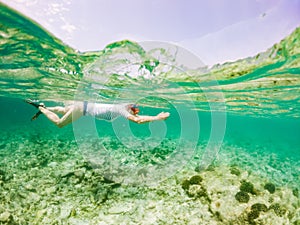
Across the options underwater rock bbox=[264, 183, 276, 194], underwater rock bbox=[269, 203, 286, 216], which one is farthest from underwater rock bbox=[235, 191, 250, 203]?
underwater rock bbox=[264, 183, 276, 194]

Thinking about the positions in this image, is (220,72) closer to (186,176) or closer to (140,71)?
(140,71)

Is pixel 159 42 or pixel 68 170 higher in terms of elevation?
pixel 159 42

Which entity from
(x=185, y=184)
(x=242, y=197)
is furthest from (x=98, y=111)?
(x=242, y=197)

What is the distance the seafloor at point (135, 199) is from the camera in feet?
28.2

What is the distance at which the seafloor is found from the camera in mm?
8594

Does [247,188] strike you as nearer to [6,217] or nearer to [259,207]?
[259,207]

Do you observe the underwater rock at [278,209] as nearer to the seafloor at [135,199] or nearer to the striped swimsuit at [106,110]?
the seafloor at [135,199]

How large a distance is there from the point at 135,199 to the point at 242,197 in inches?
186

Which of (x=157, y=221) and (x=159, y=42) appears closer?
(x=157, y=221)

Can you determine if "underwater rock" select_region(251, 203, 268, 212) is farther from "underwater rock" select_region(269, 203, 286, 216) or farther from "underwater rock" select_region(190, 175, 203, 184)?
"underwater rock" select_region(190, 175, 203, 184)

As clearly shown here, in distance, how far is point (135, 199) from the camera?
32.5 ft

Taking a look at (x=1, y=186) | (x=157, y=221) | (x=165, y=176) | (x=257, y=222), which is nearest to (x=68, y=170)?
(x=1, y=186)

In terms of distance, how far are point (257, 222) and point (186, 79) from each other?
1194cm

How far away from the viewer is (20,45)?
13250 mm
